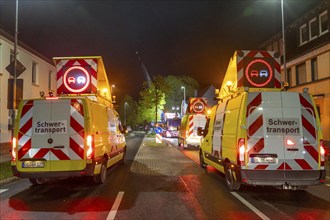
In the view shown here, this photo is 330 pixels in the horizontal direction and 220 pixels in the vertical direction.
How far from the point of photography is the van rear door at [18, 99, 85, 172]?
8.77 m

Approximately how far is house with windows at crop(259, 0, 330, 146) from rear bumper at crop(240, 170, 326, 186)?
13.6 metres

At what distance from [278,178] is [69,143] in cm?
505

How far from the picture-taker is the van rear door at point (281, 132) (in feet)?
26.6

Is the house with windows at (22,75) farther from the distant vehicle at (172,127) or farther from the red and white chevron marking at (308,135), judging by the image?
the distant vehicle at (172,127)

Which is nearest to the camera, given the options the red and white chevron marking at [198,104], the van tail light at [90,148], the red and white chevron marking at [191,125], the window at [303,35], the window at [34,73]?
the van tail light at [90,148]

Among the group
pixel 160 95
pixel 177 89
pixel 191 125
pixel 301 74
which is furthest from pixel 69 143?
pixel 177 89

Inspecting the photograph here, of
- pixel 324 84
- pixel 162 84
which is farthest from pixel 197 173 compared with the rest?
pixel 162 84

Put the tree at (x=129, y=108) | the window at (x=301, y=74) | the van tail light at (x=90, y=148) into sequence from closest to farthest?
1. the van tail light at (x=90, y=148)
2. the window at (x=301, y=74)
3. the tree at (x=129, y=108)

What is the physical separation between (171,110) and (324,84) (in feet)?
159

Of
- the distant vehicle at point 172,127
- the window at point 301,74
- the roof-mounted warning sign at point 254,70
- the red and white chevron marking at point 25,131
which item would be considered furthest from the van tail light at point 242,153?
the distant vehicle at point 172,127

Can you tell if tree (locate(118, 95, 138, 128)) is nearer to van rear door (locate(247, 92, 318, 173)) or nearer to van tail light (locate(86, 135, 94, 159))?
van tail light (locate(86, 135, 94, 159))

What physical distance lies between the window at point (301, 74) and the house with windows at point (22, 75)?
19473 mm

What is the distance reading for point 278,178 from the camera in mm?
8023

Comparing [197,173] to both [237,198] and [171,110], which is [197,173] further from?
[171,110]
